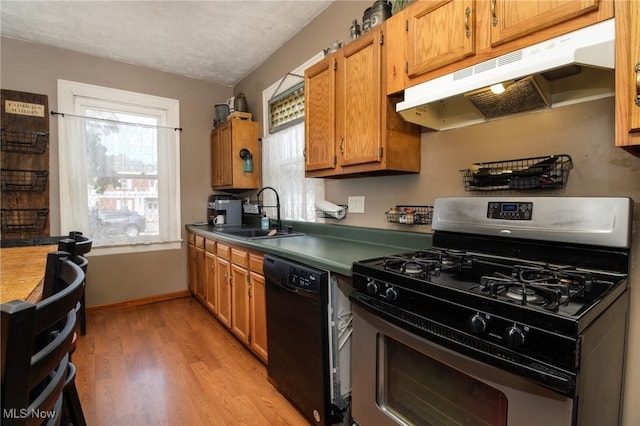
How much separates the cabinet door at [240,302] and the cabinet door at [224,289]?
0.09 meters

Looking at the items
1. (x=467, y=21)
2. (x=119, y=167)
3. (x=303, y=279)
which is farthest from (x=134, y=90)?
(x=467, y=21)

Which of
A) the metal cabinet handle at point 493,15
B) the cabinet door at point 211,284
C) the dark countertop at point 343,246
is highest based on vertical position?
the metal cabinet handle at point 493,15

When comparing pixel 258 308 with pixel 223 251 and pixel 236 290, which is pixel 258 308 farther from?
pixel 223 251

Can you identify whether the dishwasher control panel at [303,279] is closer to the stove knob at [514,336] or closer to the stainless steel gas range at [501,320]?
the stainless steel gas range at [501,320]

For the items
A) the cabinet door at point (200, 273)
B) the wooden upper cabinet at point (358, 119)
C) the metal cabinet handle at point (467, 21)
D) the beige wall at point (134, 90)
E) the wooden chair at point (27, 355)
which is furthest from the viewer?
the cabinet door at point (200, 273)

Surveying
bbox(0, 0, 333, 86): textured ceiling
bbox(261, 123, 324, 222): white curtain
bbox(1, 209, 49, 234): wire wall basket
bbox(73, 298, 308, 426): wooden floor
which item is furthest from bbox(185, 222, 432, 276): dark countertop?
bbox(1, 209, 49, 234): wire wall basket

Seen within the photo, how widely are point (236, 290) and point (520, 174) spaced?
2.03 meters

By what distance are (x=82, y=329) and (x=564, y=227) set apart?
11.7 feet

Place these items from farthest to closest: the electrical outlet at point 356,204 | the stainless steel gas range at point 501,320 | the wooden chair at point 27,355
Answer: the electrical outlet at point 356,204 → the stainless steel gas range at point 501,320 → the wooden chair at point 27,355

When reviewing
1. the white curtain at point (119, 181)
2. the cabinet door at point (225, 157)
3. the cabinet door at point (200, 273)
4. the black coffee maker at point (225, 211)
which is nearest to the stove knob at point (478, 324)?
the cabinet door at point (200, 273)

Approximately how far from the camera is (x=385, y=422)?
123cm

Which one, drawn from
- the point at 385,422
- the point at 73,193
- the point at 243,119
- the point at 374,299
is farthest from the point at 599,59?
the point at 73,193

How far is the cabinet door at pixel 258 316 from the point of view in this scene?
2035mm

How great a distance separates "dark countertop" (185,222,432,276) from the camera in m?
1.55
